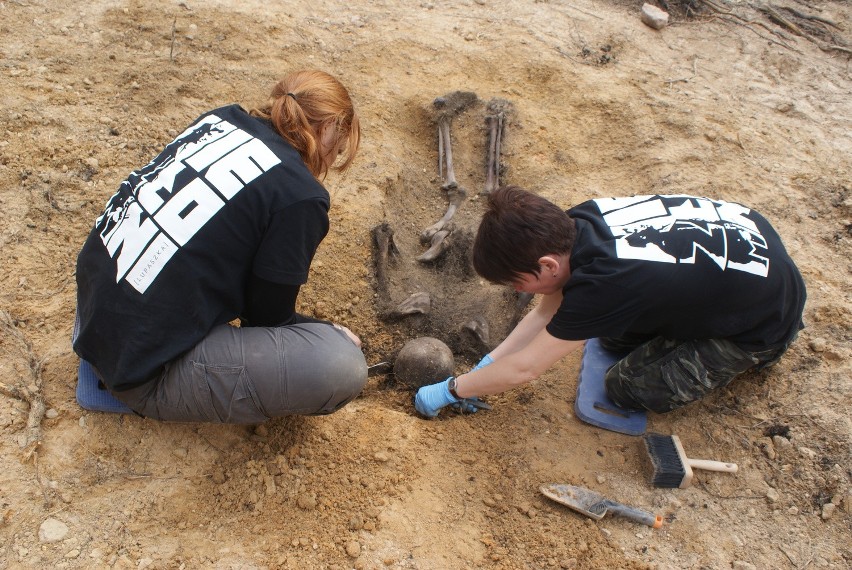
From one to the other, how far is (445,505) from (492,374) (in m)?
0.57

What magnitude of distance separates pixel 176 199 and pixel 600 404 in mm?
2122

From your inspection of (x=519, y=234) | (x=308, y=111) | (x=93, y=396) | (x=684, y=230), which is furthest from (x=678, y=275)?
(x=93, y=396)

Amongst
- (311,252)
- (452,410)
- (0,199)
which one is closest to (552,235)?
(311,252)

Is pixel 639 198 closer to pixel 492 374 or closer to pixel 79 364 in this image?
pixel 492 374

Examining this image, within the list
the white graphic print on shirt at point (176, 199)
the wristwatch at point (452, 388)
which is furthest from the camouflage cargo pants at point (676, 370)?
the white graphic print on shirt at point (176, 199)

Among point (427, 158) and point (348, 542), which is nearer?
point (348, 542)

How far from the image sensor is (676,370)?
9.20 feet

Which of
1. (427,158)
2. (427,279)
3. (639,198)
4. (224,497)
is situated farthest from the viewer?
(427,158)

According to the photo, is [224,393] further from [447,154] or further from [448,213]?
[447,154]

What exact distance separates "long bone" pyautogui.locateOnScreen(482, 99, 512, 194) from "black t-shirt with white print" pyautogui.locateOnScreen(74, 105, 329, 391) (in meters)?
2.37

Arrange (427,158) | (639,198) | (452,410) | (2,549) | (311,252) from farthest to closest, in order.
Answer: (427,158) < (452,410) < (639,198) < (311,252) < (2,549)

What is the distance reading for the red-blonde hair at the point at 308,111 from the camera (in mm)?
2248

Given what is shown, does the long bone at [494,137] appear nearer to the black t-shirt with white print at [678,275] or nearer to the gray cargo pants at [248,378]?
the black t-shirt with white print at [678,275]

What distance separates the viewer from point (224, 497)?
2.47 meters
